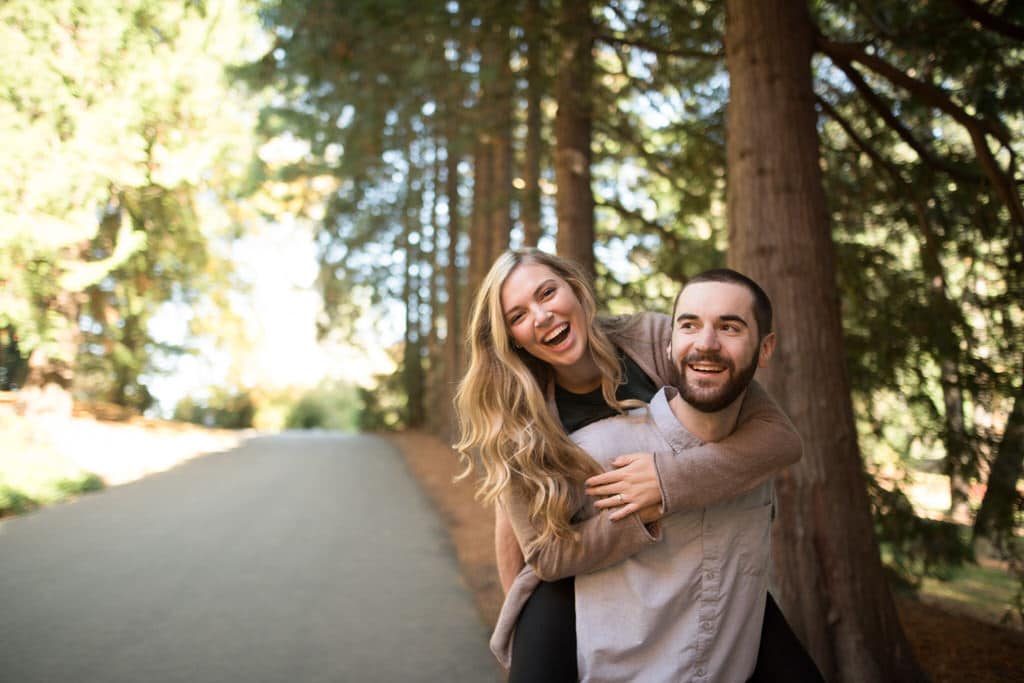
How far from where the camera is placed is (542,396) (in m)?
2.83

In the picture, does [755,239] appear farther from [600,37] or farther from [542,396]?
[600,37]

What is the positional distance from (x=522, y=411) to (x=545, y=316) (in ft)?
1.18

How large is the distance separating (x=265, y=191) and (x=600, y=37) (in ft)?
43.9

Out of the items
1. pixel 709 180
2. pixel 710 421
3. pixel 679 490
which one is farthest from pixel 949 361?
pixel 679 490

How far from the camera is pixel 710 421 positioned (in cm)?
259

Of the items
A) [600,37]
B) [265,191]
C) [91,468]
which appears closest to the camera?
[600,37]

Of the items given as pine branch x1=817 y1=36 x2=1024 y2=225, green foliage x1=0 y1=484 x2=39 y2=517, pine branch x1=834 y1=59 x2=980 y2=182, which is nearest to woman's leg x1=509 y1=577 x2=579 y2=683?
pine branch x1=817 y1=36 x2=1024 y2=225

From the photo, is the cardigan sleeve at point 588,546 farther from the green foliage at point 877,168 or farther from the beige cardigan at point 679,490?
the green foliage at point 877,168

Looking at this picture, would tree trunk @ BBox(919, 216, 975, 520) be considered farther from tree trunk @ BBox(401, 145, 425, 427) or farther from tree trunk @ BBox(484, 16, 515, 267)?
tree trunk @ BBox(401, 145, 425, 427)

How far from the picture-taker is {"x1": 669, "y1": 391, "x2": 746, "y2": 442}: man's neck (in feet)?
8.50

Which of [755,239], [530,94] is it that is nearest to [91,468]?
[530,94]

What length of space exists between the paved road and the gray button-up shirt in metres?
2.82

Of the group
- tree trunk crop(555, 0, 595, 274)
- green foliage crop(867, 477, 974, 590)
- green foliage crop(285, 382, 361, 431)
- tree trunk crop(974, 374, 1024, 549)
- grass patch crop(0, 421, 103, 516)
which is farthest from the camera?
green foliage crop(285, 382, 361, 431)

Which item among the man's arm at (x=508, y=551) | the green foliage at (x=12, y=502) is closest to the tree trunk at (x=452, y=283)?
the green foliage at (x=12, y=502)
